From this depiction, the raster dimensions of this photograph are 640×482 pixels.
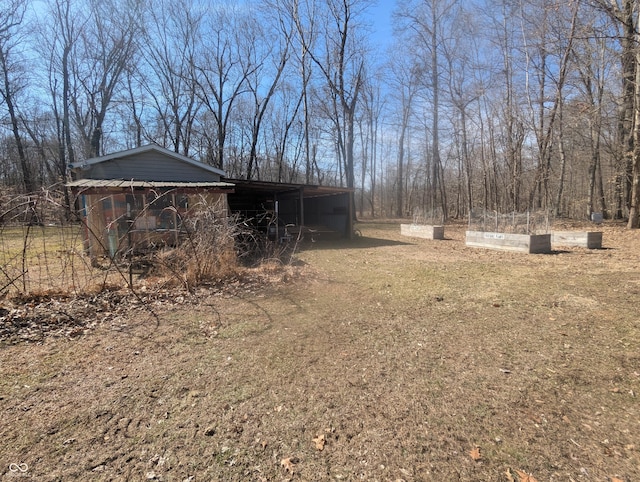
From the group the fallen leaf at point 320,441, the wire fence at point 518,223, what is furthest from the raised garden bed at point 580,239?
the fallen leaf at point 320,441

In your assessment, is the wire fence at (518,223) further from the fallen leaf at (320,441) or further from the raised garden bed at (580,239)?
the fallen leaf at (320,441)

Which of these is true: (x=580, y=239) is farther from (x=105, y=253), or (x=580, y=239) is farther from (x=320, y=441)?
(x=105, y=253)

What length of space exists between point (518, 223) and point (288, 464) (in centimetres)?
1122

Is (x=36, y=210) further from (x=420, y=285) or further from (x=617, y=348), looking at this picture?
(x=617, y=348)

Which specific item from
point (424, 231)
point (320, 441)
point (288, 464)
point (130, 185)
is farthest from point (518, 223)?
point (130, 185)

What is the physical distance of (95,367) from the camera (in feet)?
10.3

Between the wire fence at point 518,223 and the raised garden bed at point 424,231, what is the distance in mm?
2192

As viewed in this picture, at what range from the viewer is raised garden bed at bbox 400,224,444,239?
1398cm

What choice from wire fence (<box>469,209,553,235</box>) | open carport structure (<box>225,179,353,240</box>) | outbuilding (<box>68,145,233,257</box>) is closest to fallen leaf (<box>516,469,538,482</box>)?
outbuilding (<box>68,145,233,257</box>)

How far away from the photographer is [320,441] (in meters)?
2.14

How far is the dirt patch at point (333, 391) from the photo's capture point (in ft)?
6.46

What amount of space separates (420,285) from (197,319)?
4.08 m

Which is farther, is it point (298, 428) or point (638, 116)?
point (638, 116)

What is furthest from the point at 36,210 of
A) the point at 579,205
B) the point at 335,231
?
the point at 579,205
